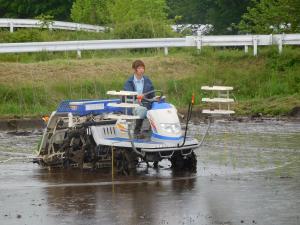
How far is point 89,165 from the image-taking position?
727 inches

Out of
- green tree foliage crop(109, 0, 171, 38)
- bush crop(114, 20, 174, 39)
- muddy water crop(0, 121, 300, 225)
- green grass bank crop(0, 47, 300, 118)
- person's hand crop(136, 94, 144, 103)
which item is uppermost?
green tree foliage crop(109, 0, 171, 38)

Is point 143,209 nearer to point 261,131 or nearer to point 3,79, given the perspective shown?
point 261,131

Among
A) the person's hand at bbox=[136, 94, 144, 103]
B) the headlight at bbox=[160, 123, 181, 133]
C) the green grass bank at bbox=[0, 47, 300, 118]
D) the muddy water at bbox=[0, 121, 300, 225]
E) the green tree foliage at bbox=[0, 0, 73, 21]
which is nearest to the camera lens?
the muddy water at bbox=[0, 121, 300, 225]

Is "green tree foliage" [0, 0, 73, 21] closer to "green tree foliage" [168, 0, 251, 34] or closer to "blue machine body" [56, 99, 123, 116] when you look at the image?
"green tree foliage" [168, 0, 251, 34]

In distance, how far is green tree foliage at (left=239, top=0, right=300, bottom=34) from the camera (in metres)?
38.5

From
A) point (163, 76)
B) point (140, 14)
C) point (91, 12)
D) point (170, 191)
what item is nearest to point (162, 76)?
point (163, 76)

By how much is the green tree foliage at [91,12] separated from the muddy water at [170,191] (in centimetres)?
2713

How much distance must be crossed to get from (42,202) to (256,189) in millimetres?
3036

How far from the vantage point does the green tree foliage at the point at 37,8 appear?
53250 millimetres

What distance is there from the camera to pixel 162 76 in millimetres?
33312

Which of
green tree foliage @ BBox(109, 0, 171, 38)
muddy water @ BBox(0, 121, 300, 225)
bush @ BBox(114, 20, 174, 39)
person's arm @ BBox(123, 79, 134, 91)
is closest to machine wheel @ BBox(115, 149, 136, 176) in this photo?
muddy water @ BBox(0, 121, 300, 225)

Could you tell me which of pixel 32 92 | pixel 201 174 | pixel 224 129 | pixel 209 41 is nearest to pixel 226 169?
pixel 201 174

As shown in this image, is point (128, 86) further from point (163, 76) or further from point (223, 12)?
point (223, 12)

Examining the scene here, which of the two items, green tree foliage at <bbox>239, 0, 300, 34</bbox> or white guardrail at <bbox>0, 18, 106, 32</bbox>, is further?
white guardrail at <bbox>0, 18, 106, 32</bbox>
